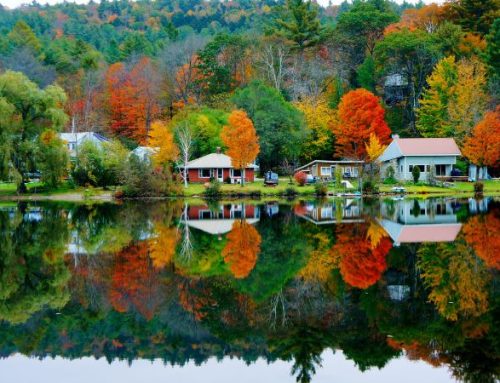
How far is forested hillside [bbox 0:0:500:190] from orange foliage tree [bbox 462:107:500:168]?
15.5 feet

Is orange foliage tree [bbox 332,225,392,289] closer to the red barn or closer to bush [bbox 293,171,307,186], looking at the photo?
bush [bbox 293,171,307,186]

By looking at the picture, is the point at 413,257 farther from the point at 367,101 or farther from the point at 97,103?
the point at 97,103

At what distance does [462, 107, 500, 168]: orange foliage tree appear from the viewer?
5825 centimetres

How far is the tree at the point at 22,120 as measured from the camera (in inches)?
2074

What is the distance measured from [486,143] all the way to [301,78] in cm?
2841

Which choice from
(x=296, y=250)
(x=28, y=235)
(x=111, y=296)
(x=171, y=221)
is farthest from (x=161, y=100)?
(x=111, y=296)

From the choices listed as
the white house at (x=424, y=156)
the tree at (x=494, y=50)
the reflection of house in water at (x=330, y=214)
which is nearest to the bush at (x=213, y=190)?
the reflection of house in water at (x=330, y=214)

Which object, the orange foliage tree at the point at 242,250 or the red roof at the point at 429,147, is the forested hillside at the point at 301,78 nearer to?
the red roof at the point at 429,147

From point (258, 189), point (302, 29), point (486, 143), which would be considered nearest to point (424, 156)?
point (486, 143)

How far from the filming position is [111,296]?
15.1 meters

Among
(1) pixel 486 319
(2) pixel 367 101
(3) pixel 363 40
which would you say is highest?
(3) pixel 363 40

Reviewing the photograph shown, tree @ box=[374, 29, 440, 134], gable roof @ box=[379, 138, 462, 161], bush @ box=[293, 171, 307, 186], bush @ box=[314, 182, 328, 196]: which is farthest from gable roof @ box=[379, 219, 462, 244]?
tree @ box=[374, 29, 440, 134]

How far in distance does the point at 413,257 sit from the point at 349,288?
5092mm

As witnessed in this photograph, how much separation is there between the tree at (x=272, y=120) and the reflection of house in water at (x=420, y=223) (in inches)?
1021
